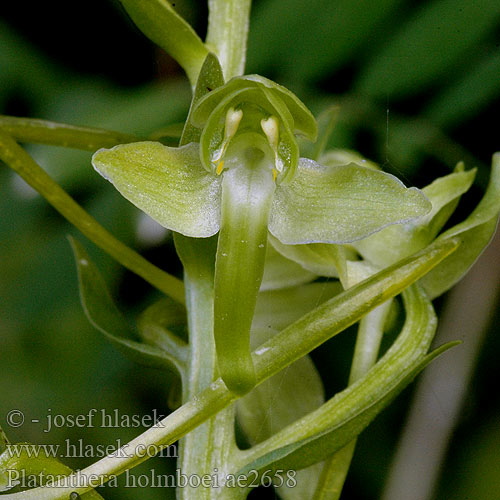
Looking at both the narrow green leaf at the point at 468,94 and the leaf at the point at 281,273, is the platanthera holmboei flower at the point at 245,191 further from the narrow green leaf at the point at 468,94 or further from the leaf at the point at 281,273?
the narrow green leaf at the point at 468,94

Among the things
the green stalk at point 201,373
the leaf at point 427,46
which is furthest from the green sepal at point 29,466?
the leaf at point 427,46

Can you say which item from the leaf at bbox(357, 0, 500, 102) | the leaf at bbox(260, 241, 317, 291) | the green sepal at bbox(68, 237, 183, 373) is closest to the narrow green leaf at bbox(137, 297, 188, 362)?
the green sepal at bbox(68, 237, 183, 373)

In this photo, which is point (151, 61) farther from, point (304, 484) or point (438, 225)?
point (304, 484)

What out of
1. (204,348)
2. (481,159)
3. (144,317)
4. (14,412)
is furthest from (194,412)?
(481,159)

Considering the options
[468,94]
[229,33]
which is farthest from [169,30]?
[468,94]

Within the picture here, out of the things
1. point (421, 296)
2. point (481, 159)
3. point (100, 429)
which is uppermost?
point (481, 159)

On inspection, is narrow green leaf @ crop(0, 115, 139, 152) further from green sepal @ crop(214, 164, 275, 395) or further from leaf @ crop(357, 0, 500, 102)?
leaf @ crop(357, 0, 500, 102)
